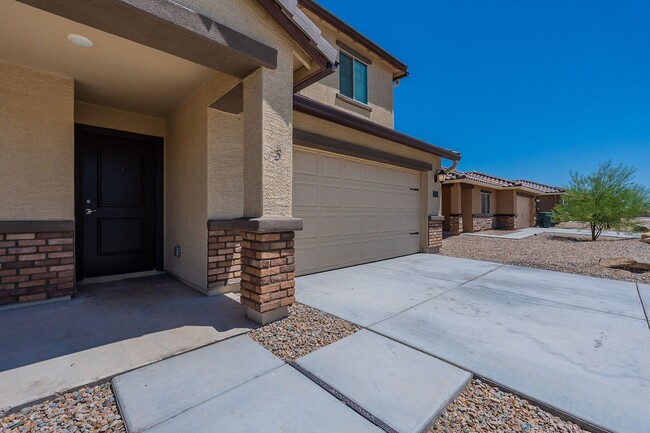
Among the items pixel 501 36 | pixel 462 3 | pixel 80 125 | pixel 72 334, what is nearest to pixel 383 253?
pixel 72 334

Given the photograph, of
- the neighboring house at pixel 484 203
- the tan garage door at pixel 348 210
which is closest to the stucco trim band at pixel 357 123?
the tan garage door at pixel 348 210

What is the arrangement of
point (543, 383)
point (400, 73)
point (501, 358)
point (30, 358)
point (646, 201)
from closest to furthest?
point (543, 383) → point (30, 358) → point (501, 358) → point (400, 73) → point (646, 201)

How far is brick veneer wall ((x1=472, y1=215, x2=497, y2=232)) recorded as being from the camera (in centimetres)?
1590

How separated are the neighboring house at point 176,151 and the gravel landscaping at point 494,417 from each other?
1.94m

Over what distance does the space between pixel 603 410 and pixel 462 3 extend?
35.1ft

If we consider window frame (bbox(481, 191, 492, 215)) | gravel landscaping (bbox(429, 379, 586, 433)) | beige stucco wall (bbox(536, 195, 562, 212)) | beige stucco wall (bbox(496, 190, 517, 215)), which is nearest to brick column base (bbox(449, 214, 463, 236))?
window frame (bbox(481, 191, 492, 215))

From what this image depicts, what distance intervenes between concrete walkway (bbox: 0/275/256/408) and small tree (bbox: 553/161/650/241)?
15519 millimetres

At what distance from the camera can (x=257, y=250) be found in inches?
123

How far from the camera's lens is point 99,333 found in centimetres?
284

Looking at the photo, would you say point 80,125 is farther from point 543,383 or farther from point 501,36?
point 501,36

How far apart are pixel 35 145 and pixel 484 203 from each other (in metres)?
19.1

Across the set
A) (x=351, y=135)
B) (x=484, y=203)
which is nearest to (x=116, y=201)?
(x=351, y=135)

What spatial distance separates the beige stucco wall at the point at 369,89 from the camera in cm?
784

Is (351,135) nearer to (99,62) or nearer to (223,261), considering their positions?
(223,261)
